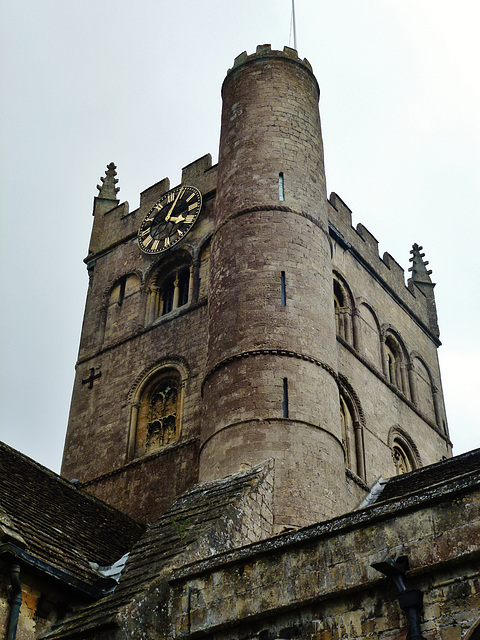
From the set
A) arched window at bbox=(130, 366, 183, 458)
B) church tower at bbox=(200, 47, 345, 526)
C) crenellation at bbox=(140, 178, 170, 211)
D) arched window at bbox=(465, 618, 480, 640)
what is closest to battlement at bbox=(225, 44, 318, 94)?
church tower at bbox=(200, 47, 345, 526)

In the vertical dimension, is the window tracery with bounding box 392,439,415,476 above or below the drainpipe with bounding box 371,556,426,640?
above

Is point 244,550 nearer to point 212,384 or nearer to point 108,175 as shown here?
point 212,384

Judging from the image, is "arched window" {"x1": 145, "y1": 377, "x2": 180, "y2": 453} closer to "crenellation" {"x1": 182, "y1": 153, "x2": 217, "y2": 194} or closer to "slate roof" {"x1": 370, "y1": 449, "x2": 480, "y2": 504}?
"slate roof" {"x1": 370, "y1": 449, "x2": 480, "y2": 504}

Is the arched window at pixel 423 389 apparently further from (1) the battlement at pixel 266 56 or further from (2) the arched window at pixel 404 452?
(1) the battlement at pixel 266 56

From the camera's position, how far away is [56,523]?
14.3m

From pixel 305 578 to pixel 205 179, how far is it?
16152mm

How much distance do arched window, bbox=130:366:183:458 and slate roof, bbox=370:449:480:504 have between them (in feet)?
16.0

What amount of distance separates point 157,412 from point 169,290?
3.77m

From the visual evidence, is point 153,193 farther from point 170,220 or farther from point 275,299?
point 275,299

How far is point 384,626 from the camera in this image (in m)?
9.16

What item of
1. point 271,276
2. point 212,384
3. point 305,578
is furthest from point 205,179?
point 305,578

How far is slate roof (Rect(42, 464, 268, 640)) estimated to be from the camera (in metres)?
11.3

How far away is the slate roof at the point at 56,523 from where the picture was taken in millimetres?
12523

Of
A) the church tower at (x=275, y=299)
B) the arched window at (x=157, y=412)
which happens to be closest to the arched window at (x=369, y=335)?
the church tower at (x=275, y=299)
